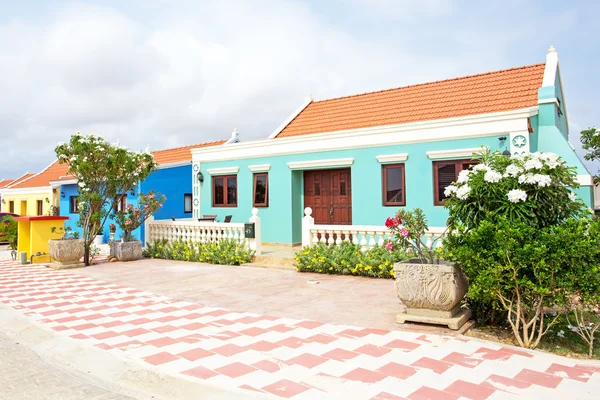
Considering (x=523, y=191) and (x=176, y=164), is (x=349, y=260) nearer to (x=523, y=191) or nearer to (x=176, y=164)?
(x=523, y=191)

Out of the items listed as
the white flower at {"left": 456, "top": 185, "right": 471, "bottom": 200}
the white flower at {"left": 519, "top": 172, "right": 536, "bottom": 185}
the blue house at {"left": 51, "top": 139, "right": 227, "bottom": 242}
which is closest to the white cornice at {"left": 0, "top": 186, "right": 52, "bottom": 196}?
the blue house at {"left": 51, "top": 139, "right": 227, "bottom": 242}

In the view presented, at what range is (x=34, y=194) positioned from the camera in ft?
88.5

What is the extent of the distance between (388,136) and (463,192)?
261 inches

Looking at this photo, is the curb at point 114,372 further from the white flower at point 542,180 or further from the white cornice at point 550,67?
the white cornice at point 550,67

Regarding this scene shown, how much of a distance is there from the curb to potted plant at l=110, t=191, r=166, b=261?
268 inches

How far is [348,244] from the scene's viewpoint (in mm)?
9539

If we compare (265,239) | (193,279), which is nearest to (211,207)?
(265,239)

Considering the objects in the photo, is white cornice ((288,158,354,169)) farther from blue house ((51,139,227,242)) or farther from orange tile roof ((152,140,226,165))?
orange tile roof ((152,140,226,165))

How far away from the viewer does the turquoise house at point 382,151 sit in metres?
10.6

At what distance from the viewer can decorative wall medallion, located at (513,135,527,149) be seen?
976 cm

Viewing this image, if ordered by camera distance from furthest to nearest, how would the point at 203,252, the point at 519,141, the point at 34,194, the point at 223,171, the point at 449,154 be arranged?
1. the point at 34,194
2. the point at 223,171
3. the point at 203,252
4. the point at 449,154
5. the point at 519,141

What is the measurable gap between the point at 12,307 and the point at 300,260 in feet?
17.7

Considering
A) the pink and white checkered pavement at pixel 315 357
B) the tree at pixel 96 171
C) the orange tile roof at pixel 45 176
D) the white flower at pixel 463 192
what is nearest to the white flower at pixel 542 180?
the white flower at pixel 463 192

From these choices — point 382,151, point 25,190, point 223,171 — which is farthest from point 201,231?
point 25,190
